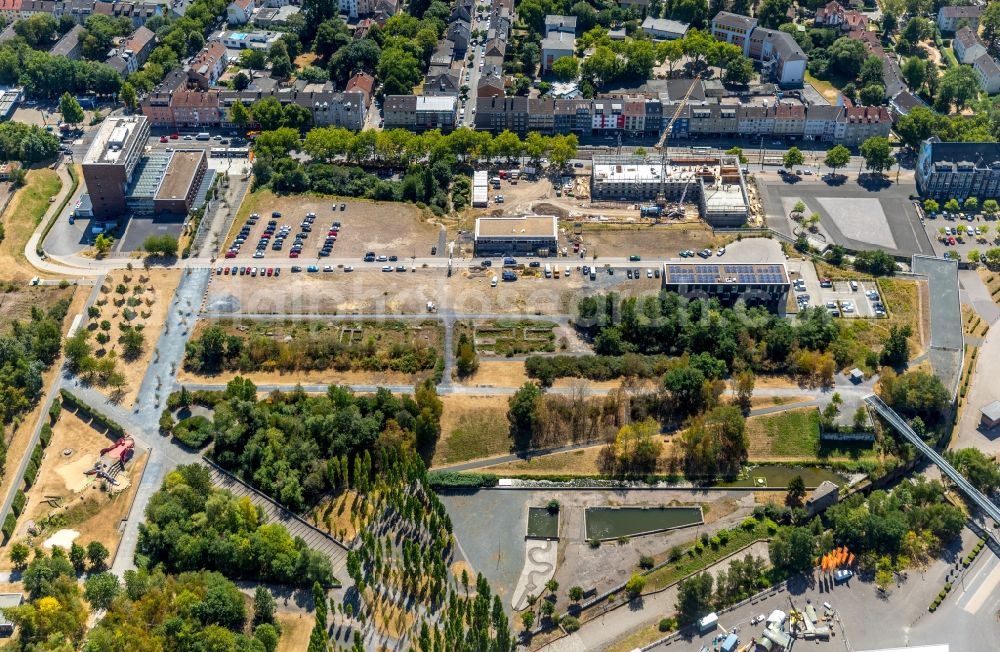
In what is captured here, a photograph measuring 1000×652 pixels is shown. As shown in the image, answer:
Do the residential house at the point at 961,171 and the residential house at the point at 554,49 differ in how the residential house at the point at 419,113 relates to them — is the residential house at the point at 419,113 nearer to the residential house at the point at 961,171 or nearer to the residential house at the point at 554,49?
the residential house at the point at 554,49

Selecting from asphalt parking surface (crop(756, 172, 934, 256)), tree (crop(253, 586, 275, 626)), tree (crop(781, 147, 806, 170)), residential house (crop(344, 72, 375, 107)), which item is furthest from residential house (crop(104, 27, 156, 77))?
tree (crop(781, 147, 806, 170))

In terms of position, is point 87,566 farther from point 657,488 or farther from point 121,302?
point 657,488

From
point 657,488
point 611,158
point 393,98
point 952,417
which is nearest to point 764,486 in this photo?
point 657,488

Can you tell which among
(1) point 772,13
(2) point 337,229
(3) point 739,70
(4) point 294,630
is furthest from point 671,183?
(4) point 294,630

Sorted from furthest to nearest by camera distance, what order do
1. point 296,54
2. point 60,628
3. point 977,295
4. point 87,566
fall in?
point 296,54, point 977,295, point 87,566, point 60,628

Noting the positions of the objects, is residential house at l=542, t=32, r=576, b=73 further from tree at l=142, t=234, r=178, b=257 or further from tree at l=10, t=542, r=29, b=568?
tree at l=10, t=542, r=29, b=568

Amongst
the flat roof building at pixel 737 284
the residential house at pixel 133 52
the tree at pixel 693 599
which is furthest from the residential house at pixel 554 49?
the tree at pixel 693 599

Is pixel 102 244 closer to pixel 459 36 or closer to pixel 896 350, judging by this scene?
pixel 459 36
